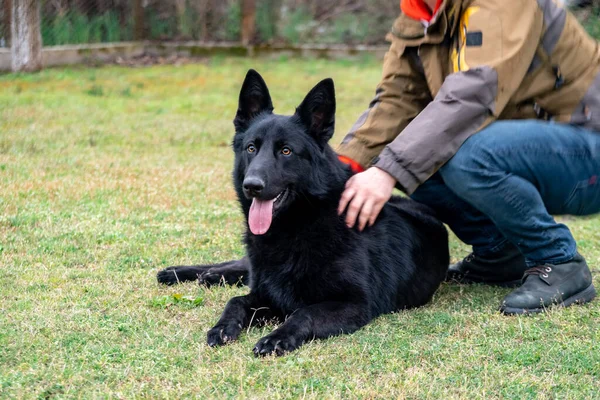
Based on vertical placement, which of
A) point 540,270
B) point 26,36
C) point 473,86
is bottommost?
point 540,270

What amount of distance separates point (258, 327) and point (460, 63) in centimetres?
138

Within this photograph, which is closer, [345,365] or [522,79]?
[345,365]

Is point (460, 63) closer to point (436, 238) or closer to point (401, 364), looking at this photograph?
point (436, 238)

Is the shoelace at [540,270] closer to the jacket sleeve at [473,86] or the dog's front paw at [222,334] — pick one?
the jacket sleeve at [473,86]

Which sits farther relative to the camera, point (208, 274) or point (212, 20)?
point (212, 20)

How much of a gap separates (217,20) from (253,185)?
11.7 m

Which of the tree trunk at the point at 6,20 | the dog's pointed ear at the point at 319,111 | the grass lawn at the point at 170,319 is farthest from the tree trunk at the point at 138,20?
the dog's pointed ear at the point at 319,111

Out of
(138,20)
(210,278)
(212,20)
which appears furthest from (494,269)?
(212,20)

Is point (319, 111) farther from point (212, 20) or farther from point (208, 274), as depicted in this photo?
point (212, 20)

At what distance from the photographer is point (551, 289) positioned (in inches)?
124

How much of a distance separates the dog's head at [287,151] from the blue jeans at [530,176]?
539 millimetres

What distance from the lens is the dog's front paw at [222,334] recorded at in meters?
2.70

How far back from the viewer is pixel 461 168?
9.96ft

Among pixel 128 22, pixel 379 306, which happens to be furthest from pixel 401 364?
pixel 128 22
